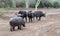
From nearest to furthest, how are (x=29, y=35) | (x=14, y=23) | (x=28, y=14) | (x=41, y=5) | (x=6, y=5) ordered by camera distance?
(x=29, y=35)
(x=14, y=23)
(x=28, y=14)
(x=6, y=5)
(x=41, y=5)

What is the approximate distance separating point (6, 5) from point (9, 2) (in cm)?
97

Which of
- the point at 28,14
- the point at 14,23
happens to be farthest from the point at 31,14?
the point at 14,23

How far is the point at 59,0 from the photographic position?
41.6m

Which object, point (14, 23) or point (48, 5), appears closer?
point (14, 23)

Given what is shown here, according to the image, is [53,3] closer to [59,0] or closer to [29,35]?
[59,0]

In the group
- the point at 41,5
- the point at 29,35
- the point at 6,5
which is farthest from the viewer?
the point at 41,5

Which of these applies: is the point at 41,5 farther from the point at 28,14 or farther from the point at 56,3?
the point at 28,14

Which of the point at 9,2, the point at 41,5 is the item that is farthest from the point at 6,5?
the point at 41,5

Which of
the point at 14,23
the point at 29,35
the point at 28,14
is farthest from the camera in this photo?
the point at 28,14

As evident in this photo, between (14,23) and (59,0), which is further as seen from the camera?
(59,0)

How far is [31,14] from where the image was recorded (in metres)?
19.3

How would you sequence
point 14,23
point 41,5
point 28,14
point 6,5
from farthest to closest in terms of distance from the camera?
point 41,5
point 6,5
point 28,14
point 14,23

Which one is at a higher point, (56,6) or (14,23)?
(14,23)

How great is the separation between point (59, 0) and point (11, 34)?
3079 cm
